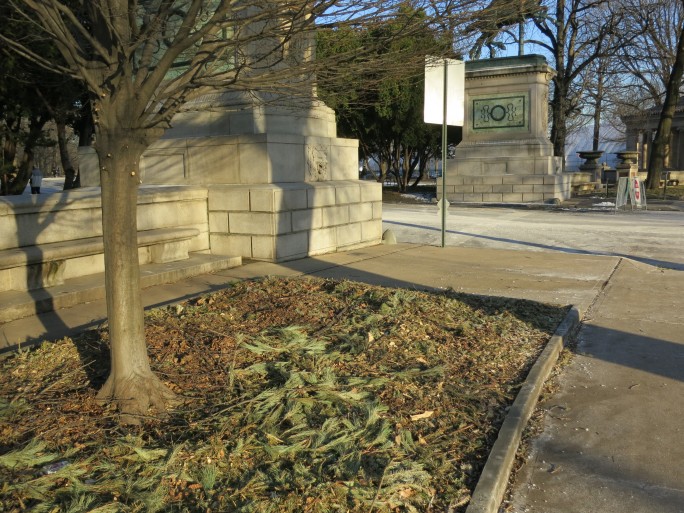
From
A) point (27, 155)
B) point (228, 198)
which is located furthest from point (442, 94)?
point (27, 155)

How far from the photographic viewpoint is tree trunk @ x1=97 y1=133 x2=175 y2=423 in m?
3.69

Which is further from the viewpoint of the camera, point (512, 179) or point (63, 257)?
point (512, 179)

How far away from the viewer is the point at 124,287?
3768 mm

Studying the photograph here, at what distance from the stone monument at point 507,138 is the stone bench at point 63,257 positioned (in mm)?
16221

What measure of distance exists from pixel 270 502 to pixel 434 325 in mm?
2950

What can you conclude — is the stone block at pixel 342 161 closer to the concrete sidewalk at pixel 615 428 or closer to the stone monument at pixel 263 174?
the stone monument at pixel 263 174

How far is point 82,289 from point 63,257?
48cm

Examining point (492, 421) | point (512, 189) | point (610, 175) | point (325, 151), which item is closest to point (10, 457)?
point (492, 421)

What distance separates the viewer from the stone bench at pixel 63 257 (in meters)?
6.25

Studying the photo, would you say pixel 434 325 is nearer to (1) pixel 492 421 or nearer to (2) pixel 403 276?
(1) pixel 492 421

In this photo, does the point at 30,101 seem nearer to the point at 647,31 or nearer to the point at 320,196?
the point at 320,196

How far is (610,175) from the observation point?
100ft

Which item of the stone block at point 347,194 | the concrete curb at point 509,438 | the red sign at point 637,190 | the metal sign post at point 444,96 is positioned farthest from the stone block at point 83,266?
the red sign at point 637,190

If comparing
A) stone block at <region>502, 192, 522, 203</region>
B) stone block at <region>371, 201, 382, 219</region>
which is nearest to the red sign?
stone block at <region>502, 192, 522, 203</region>
